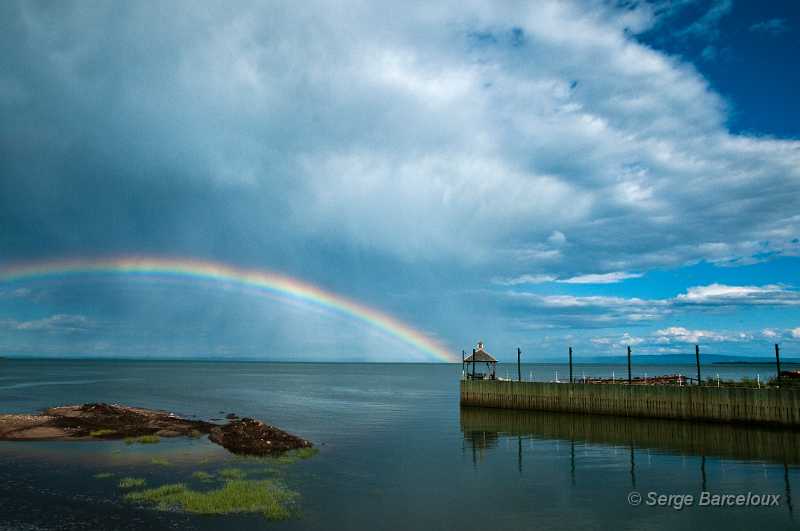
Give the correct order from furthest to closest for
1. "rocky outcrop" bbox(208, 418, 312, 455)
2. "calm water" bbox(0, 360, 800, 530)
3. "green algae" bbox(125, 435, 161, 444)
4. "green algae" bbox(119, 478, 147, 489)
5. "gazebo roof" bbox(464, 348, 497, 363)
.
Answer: "gazebo roof" bbox(464, 348, 497, 363) → "green algae" bbox(125, 435, 161, 444) → "rocky outcrop" bbox(208, 418, 312, 455) → "green algae" bbox(119, 478, 147, 489) → "calm water" bbox(0, 360, 800, 530)

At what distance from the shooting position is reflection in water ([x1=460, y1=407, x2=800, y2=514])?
3716cm

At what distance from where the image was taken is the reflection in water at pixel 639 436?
37.2 meters

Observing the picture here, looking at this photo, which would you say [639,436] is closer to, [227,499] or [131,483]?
[227,499]

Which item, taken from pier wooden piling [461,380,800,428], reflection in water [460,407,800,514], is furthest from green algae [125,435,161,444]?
pier wooden piling [461,380,800,428]

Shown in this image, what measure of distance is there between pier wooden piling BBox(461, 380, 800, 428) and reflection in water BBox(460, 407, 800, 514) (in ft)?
2.45

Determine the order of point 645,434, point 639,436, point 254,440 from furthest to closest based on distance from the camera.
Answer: point 645,434, point 639,436, point 254,440

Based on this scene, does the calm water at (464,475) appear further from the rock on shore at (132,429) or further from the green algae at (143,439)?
the rock on shore at (132,429)

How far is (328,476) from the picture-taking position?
30.4 m

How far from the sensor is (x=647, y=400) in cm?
4994

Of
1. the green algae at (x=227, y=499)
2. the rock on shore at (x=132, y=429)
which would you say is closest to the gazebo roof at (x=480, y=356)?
the rock on shore at (x=132, y=429)

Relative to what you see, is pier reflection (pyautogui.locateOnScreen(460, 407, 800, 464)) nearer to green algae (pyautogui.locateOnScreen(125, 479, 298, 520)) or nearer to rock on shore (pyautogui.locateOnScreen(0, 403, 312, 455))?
rock on shore (pyautogui.locateOnScreen(0, 403, 312, 455))

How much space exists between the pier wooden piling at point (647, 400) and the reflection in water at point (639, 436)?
29.5 inches

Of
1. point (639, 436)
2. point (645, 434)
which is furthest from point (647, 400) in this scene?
point (639, 436)

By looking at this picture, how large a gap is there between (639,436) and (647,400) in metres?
6.21
